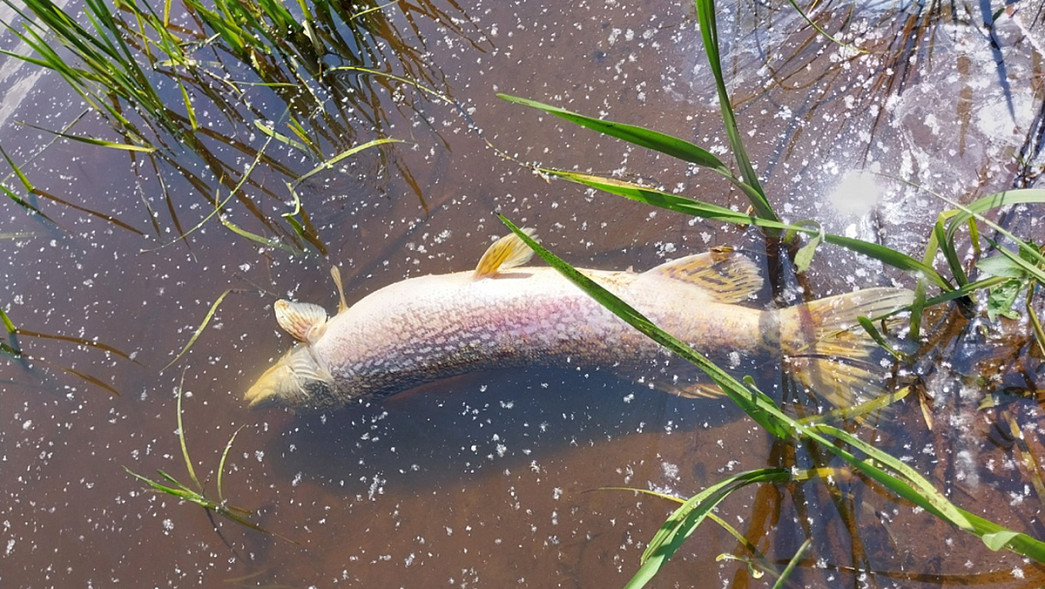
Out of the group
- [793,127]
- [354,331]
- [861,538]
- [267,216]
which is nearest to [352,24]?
[267,216]

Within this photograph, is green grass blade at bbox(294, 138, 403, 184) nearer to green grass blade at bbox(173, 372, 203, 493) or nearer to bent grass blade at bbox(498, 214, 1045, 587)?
green grass blade at bbox(173, 372, 203, 493)

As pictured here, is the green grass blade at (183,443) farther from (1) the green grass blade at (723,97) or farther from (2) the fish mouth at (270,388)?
(1) the green grass blade at (723,97)

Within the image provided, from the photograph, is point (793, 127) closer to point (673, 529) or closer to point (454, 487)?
point (673, 529)

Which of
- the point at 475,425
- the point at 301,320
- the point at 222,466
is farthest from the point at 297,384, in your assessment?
the point at 475,425

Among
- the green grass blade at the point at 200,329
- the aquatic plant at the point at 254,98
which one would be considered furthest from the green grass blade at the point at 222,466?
the aquatic plant at the point at 254,98

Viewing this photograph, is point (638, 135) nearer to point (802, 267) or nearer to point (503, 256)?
point (802, 267)

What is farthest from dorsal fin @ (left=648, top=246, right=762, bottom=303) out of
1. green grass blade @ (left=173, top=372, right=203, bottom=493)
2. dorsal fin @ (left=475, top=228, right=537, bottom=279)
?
green grass blade @ (left=173, top=372, right=203, bottom=493)

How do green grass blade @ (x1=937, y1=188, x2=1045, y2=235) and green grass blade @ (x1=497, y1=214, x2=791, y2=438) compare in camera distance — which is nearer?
green grass blade @ (x1=497, y1=214, x2=791, y2=438)
